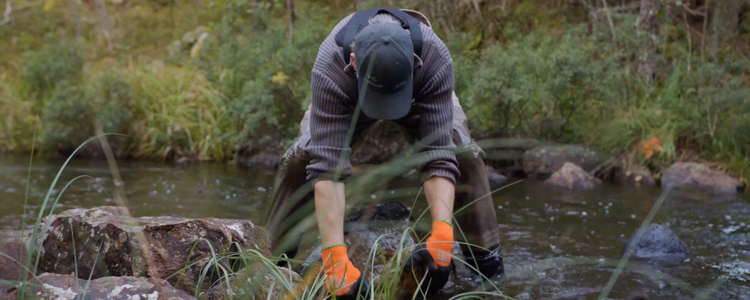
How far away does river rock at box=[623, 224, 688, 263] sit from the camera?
4508 millimetres

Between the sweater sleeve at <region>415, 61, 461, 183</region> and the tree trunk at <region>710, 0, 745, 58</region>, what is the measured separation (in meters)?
8.18

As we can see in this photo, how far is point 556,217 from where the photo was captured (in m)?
5.91

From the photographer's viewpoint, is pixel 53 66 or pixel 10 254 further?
pixel 53 66

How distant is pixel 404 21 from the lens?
3.20 metres

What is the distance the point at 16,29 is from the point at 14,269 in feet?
43.5

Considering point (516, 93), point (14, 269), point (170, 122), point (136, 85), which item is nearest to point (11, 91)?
point (136, 85)

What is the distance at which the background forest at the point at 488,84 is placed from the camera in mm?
8094

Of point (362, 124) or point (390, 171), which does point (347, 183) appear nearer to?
Result: point (362, 124)

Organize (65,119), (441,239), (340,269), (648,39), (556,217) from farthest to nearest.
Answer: (65,119)
(648,39)
(556,217)
(441,239)
(340,269)

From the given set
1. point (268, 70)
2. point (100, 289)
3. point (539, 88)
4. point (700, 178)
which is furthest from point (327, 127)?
point (268, 70)

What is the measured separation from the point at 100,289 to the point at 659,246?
10.9ft

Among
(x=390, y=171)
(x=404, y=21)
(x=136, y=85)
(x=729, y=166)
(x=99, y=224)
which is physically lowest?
(x=729, y=166)

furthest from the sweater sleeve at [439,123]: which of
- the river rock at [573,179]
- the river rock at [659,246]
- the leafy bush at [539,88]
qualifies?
the leafy bush at [539,88]

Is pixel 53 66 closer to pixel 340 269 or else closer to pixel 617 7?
pixel 617 7
